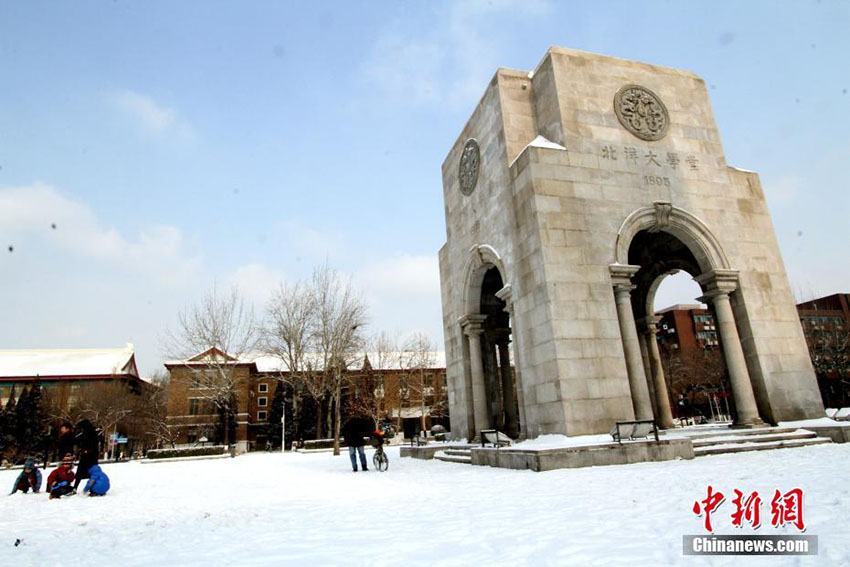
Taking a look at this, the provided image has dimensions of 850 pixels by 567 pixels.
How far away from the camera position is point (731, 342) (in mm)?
14227

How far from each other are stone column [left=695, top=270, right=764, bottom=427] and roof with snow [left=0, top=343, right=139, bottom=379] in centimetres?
6030

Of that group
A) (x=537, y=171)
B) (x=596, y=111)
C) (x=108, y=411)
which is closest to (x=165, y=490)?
(x=537, y=171)

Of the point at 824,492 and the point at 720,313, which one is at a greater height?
the point at 720,313

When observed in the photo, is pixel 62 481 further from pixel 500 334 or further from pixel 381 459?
pixel 500 334

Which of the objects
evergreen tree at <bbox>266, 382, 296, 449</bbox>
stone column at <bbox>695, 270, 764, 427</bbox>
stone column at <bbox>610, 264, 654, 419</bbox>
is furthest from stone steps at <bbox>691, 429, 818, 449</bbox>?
evergreen tree at <bbox>266, 382, 296, 449</bbox>

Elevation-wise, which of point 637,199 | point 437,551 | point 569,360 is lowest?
point 437,551

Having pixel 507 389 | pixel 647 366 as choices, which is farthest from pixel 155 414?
pixel 647 366

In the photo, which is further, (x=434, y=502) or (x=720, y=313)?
(x=720, y=313)

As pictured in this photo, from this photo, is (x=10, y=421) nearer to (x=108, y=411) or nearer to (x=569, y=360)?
(x=108, y=411)

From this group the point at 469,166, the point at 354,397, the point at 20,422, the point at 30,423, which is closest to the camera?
the point at 469,166

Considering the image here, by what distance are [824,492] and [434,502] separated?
4.61 m

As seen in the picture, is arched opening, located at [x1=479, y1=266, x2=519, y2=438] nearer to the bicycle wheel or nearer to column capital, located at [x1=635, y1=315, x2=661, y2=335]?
column capital, located at [x1=635, y1=315, x2=661, y2=335]

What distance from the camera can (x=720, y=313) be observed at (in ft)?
48.1

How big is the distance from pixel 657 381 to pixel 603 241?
24.1ft
